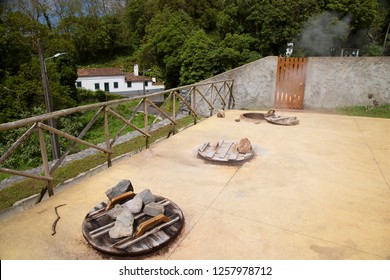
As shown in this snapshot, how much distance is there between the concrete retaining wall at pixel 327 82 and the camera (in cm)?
855

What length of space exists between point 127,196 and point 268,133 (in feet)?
11.9

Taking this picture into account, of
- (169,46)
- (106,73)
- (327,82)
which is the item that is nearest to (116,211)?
(327,82)

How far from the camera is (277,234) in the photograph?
2.29 metres

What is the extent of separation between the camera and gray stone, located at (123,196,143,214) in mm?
2362

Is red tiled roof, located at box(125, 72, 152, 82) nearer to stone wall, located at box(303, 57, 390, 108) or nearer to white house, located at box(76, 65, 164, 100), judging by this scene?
white house, located at box(76, 65, 164, 100)

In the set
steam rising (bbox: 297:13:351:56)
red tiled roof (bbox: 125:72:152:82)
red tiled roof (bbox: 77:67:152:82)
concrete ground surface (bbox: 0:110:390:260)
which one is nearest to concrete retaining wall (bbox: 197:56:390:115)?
concrete ground surface (bbox: 0:110:390:260)

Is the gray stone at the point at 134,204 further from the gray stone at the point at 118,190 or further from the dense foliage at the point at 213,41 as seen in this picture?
the dense foliage at the point at 213,41

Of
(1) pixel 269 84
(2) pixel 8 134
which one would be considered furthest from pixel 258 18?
(2) pixel 8 134

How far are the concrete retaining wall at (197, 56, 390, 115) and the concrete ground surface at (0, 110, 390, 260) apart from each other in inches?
181

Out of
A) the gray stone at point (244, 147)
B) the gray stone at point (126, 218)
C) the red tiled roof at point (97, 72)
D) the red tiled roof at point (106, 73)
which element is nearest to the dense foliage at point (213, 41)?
the gray stone at point (244, 147)

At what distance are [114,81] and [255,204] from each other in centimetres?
3777

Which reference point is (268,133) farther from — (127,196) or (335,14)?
(335,14)

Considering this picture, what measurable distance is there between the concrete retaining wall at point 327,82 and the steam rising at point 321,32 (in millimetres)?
9923

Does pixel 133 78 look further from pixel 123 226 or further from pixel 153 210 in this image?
pixel 123 226
